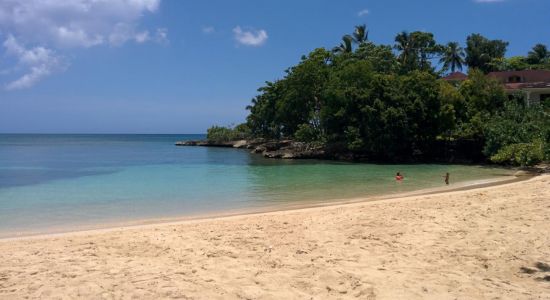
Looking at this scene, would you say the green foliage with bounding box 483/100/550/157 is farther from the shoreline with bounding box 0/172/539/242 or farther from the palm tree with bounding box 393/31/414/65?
the palm tree with bounding box 393/31/414/65

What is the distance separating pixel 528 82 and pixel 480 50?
23.8m

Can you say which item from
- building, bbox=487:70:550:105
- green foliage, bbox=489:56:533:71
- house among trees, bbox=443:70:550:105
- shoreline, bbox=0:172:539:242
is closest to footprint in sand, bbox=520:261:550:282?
shoreline, bbox=0:172:539:242

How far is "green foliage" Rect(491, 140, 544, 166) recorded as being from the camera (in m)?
27.3

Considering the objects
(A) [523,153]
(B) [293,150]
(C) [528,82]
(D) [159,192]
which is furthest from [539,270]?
(C) [528,82]

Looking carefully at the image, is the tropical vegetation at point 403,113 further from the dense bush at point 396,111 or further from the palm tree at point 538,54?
the palm tree at point 538,54

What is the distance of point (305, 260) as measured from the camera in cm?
770

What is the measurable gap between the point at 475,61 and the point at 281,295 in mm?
73399

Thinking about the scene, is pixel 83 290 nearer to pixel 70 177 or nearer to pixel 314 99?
pixel 70 177

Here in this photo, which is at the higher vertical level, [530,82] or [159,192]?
[530,82]

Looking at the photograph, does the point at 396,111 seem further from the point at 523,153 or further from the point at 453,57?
the point at 453,57

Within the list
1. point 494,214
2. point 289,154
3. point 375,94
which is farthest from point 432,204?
point 289,154

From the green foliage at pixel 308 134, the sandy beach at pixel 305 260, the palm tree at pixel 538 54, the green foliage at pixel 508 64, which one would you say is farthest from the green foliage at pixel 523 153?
the palm tree at pixel 538 54

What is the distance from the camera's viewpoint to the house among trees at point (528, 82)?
42.0 meters

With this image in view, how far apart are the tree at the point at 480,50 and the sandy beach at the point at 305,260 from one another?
6535 centimetres
